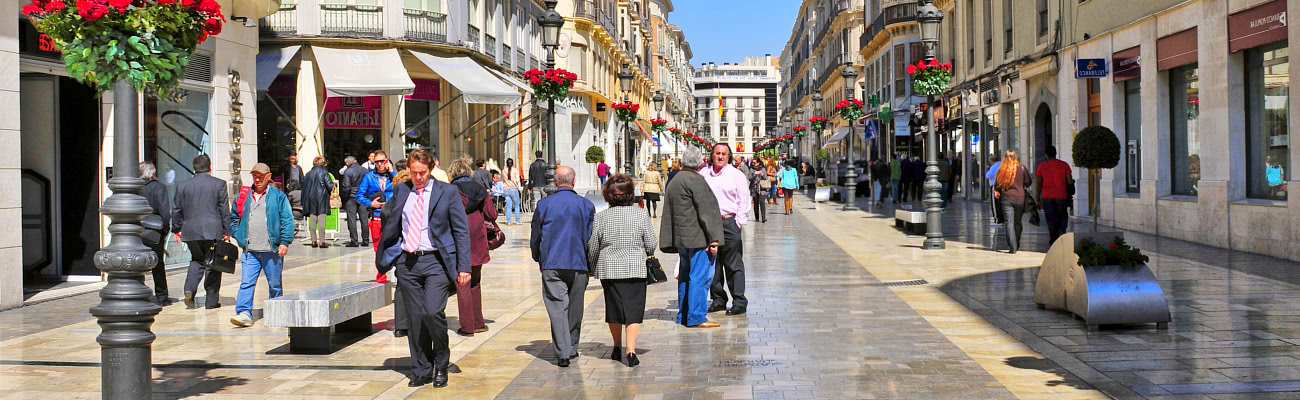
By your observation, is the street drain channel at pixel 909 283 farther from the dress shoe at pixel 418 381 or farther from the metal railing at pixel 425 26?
the metal railing at pixel 425 26

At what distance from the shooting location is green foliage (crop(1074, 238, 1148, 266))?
373 inches

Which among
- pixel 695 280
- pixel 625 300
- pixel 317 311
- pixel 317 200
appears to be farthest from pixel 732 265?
pixel 317 200

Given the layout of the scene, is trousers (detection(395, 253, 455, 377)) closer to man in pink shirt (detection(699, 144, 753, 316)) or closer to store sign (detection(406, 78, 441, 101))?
man in pink shirt (detection(699, 144, 753, 316))

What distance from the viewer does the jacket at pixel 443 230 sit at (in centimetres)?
793

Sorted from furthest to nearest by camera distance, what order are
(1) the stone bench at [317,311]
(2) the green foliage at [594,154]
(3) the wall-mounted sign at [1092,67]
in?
(2) the green foliage at [594,154]
(3) the wall-mounted sign at [1092,67]
(1) the stone bench at [317,311]

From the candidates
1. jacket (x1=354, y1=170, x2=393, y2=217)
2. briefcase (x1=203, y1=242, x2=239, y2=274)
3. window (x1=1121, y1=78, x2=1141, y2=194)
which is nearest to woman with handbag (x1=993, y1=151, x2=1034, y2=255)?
window (x1=1121, y1=78, x2=1141, y2=194)

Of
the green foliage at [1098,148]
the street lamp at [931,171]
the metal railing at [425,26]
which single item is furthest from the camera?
the metal railing at [425,26]

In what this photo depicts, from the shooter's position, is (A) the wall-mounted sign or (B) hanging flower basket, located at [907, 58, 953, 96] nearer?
(B) hanging flower basket, located at [907, 58, 953, 96]

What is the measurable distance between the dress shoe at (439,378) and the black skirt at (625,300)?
1.29 metres

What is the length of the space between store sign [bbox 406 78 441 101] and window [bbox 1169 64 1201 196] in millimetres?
17205

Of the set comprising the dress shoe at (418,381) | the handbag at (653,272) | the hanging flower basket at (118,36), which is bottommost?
the dress shoe at (418,381)

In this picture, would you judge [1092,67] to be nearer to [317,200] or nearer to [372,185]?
[372,185]

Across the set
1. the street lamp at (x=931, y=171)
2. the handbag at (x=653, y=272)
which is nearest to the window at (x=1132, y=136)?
the street lamp at (x=931, y=171)

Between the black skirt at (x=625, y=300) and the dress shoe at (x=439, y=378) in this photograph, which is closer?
the dress shoe at (x=439, y=378)
